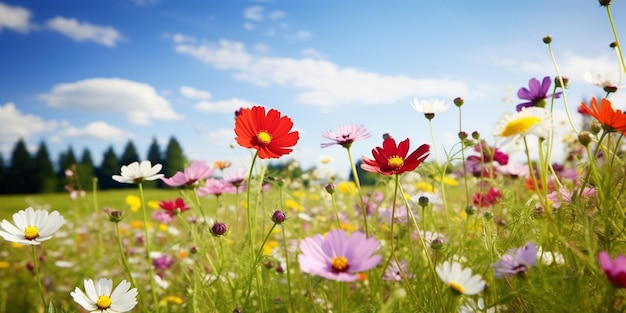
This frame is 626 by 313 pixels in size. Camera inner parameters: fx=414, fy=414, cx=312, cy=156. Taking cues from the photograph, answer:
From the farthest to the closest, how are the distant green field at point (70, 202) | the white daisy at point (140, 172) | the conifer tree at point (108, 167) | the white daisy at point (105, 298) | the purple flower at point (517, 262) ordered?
the conifer tree at point (108, 167) < the distant green field at point (70, 202) < the white daisy at point (140, 172) < the white daisy at point (105, 298) < the purple flower at point (517, 262)

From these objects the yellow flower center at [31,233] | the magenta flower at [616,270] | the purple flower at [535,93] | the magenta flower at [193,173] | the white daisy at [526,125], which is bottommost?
the magenta flower at [616,270]

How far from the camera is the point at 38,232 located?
2.86ft

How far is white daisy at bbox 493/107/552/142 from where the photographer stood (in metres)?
0.73

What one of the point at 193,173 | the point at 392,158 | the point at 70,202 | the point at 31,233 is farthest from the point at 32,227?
the point at 70,202

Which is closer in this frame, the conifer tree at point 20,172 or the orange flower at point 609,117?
the orange flower at point 609,117

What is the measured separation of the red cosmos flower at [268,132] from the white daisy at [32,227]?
0.43 m

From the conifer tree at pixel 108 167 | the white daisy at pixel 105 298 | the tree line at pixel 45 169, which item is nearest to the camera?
the white daisy at pixel 105 298

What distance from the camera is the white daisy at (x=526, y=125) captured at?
730mm

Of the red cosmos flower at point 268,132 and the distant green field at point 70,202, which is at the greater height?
the red cosmos flower at point 268,132

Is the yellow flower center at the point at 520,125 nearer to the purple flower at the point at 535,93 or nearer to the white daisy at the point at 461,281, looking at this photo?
the white daisy at the point at 461,281

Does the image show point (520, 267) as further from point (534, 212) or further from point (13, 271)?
point (13, 271)

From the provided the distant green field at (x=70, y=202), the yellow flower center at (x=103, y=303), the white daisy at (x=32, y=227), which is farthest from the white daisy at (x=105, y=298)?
the distant green field at (x=70, y=202)

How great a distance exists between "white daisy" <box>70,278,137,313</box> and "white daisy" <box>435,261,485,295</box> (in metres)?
0.59

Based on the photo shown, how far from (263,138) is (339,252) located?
0.32m
